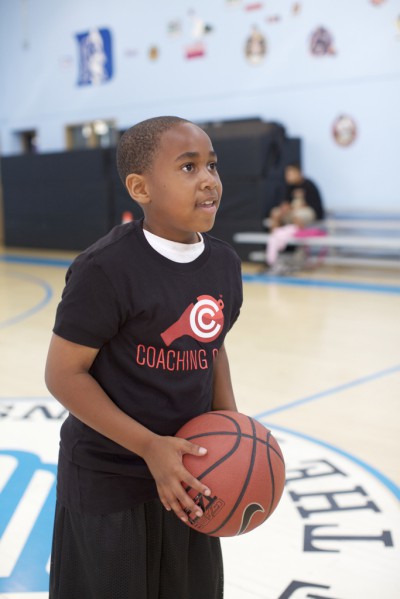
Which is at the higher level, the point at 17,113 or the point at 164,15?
the point at 164,15

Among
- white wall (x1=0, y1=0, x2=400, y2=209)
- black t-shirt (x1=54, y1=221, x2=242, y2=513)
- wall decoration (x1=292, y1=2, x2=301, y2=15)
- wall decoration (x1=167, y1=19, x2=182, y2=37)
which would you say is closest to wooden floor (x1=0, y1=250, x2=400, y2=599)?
black t-shirt (x1=54, y1=221, x2=242, y2=513)

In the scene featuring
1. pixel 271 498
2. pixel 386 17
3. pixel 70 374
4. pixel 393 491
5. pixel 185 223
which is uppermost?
pixel 386 17

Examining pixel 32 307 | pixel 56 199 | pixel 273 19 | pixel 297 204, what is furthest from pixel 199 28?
pixel 32 307

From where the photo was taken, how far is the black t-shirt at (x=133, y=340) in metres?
1.43

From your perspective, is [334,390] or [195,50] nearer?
[334,390]

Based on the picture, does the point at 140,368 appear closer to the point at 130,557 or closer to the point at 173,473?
the point at 173,473

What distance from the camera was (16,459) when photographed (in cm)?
327

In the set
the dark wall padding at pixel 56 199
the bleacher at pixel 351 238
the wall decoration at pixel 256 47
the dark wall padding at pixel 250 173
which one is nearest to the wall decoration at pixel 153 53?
the wall decoration at pixel 256 47

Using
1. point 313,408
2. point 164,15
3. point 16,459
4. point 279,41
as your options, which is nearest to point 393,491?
point 313,408

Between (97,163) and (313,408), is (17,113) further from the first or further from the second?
(313,408)

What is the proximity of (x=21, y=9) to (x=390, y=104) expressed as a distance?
26.3ft

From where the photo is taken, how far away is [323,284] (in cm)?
830

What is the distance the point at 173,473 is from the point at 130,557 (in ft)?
0.83

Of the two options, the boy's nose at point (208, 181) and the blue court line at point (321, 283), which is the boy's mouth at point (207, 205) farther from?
the blue court line at point (321, 283)
